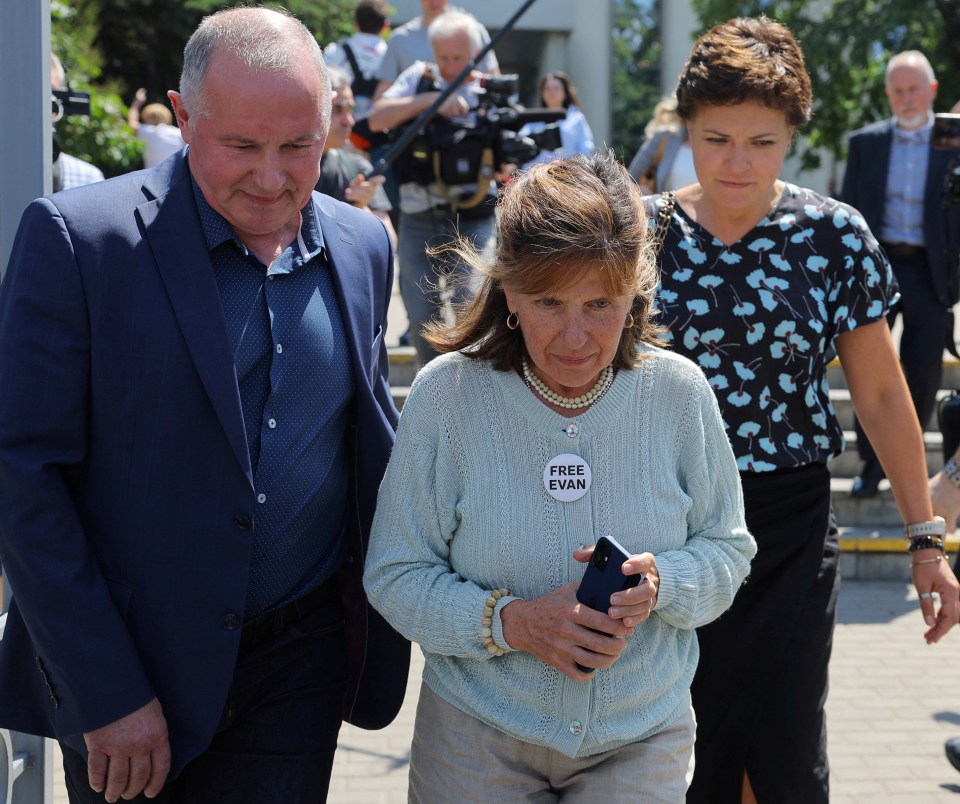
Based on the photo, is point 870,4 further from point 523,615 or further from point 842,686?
point 523,615

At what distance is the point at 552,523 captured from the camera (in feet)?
7.75

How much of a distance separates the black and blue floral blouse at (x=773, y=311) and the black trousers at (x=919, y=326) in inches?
177

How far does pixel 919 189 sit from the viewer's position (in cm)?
752

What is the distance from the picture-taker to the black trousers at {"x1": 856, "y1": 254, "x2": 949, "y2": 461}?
7.39 m

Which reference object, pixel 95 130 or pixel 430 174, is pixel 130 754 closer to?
pixel 430 174

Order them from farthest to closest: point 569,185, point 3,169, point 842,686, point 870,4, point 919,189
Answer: point 870,4
point 919,189
point 842,686
point 3,169
point 569,185

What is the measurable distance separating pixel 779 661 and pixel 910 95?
210 inches

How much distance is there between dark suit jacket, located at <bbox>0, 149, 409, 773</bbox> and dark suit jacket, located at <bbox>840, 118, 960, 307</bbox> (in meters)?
5.62

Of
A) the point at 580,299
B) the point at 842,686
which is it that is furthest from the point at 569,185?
the point at 842,686

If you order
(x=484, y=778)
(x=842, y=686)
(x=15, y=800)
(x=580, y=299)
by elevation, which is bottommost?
(x=842, y=686)

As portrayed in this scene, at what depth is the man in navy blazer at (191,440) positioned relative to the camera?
2225 millimetres

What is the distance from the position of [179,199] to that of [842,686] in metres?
4.22

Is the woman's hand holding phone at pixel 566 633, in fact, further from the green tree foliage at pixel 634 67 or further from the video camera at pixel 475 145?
the green tree foliage at pixel 634 67

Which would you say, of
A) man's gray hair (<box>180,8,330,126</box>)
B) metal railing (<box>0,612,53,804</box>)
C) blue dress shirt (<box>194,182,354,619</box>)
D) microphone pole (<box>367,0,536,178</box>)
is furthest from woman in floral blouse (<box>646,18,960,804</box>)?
microphone pole (<box>367,0,536,178</box>)
